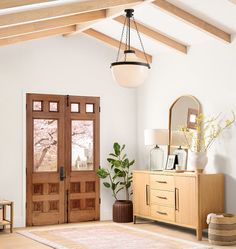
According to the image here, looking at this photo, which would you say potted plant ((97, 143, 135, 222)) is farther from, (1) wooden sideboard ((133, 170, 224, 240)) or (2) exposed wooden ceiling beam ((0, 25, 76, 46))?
(2) exposed wooden ceiling beam ((0, 25, 76, 46))

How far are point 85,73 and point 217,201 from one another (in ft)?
10.4

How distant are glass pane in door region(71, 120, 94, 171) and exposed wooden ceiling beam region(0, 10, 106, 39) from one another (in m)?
2.12

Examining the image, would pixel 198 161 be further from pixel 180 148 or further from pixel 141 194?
pixel 141 194

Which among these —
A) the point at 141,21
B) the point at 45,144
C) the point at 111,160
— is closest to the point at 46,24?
the point at 141,21

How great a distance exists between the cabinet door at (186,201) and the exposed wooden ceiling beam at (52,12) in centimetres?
269

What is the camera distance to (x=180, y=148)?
8281 millimetres

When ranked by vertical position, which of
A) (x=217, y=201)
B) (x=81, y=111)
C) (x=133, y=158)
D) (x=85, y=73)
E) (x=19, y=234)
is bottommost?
(x=19, y=234)

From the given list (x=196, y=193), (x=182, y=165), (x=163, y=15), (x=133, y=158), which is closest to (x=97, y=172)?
(x=133, y=158)

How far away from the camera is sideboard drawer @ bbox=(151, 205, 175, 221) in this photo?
775 centimetres

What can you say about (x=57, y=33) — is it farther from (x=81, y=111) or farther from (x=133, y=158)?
(x=133, y=158)

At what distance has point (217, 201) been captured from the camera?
24.1 ft

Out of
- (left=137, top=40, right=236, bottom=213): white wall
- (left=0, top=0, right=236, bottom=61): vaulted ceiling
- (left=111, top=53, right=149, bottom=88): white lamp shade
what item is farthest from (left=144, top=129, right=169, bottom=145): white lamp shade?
(left=111, top=53, right=149, bottom=88): white lamp shade

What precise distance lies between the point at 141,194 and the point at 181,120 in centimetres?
133

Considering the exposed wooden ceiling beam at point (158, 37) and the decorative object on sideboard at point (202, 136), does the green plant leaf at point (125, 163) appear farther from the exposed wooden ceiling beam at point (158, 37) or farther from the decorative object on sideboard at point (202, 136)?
the exposed wooden ceiling beam at point (158, 37)
